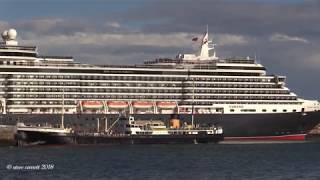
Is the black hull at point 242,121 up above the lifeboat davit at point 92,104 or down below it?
below

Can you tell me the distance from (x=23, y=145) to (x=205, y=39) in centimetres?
3474

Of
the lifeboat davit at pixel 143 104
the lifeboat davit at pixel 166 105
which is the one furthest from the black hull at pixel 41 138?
the lifeboat davit at pixel 166 105

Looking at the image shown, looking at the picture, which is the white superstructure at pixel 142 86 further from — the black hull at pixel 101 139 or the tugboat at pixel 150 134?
the black hull at pixel 101 139

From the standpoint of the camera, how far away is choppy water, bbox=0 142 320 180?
62.9 m

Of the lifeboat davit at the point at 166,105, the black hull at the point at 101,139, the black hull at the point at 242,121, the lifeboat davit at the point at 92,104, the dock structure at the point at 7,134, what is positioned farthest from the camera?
the lifeboat davit at the point at 166,105

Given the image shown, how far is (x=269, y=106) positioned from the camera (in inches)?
4515

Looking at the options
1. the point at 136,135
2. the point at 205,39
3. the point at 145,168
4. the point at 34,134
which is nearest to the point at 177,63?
the point at 205,39

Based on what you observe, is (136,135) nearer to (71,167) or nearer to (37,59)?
(37,59)

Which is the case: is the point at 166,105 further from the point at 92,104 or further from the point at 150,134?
the point at 92,104

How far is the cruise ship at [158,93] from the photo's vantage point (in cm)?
10669

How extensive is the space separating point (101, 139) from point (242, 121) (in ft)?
68.8

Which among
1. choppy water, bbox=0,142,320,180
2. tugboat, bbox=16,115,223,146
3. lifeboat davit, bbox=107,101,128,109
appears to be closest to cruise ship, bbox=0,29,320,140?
lifeboat davit, bbox=107,101,128,109

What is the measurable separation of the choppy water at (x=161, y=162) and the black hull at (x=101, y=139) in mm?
1845

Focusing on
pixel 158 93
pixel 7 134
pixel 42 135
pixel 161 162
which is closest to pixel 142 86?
pixel 158 93
